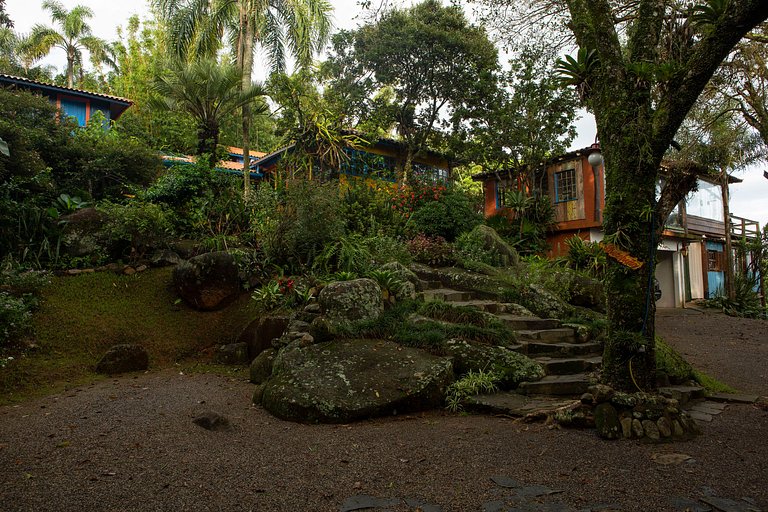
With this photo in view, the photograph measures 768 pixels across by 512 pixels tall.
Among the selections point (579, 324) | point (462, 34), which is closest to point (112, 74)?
point (462, 34)

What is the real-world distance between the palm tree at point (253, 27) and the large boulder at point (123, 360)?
863cm

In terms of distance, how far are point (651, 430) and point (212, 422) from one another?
3900mm

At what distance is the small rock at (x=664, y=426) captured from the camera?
13.1 ft

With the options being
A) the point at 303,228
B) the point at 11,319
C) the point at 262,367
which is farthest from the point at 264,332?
the point at 11,319

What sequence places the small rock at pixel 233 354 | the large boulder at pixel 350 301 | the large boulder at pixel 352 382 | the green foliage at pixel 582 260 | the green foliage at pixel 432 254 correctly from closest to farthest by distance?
the large boulder at pixel 352 382 → the large boulder at pixel 350 301 → the small rock at pixel 233 354 → the green foliage at pixel 432 254 → the green foliage at pixel 582 260

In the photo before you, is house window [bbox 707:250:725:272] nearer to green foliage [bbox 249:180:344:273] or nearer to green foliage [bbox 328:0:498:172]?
green foliage [bbox 328:0:498:172]

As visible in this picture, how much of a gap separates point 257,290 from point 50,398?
333 centimetres

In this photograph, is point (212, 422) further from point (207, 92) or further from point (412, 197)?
point (207, 92)

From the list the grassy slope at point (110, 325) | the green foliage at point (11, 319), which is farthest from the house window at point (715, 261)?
the green foliage at point (11, 319)

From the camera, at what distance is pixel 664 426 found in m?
4.01

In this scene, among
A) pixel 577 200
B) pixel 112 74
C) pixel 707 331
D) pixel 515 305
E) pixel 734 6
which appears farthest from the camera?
pixel 112 74

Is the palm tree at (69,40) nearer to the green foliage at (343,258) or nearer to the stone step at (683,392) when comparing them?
the green foliage at (343,258)

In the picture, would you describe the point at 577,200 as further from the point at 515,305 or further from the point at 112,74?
the point at 112,74

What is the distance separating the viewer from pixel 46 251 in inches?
329
